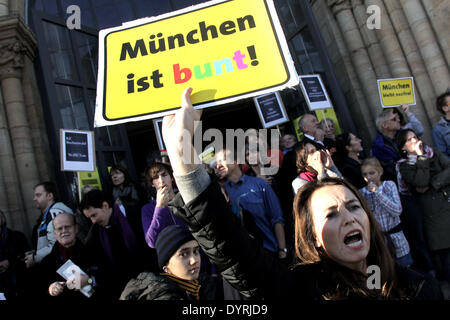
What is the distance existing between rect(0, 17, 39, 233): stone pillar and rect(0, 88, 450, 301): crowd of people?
5.01ft

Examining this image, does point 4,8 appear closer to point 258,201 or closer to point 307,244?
point 258,201

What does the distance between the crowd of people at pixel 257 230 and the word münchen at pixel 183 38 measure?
49 centimetres

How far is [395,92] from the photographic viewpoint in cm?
503

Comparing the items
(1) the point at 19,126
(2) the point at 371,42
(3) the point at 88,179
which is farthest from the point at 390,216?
(1) the point at 19,126

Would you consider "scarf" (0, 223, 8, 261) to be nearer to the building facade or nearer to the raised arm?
the building facade

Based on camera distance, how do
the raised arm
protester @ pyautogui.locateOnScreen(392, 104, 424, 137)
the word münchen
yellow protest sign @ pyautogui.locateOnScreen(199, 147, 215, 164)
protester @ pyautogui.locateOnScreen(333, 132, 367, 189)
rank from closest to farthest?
the raised arm → the word münchen → protester @ pyautogui.locateOnScreen(333, 132, 367, 189) → yellow protest sign @ pyautogui.locateOnScreen(199, 147, 215, 164) → protester @ pyautogui.locateOnScreen(392, 104, 424, 137)

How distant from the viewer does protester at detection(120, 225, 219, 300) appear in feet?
6.82

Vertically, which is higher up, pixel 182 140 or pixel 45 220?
pixel 45 220

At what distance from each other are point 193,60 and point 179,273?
1.30 m

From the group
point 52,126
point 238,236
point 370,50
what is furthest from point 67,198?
point 370,50

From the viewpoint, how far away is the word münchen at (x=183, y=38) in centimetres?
187

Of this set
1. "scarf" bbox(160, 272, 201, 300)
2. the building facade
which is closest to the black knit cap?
"scarf" bbox(160, 272, 201, 300)

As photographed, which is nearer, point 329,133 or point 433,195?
point 433,195

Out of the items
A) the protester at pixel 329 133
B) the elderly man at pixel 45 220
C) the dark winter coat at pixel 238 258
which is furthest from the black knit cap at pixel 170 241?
the protester at pixel 329 133
